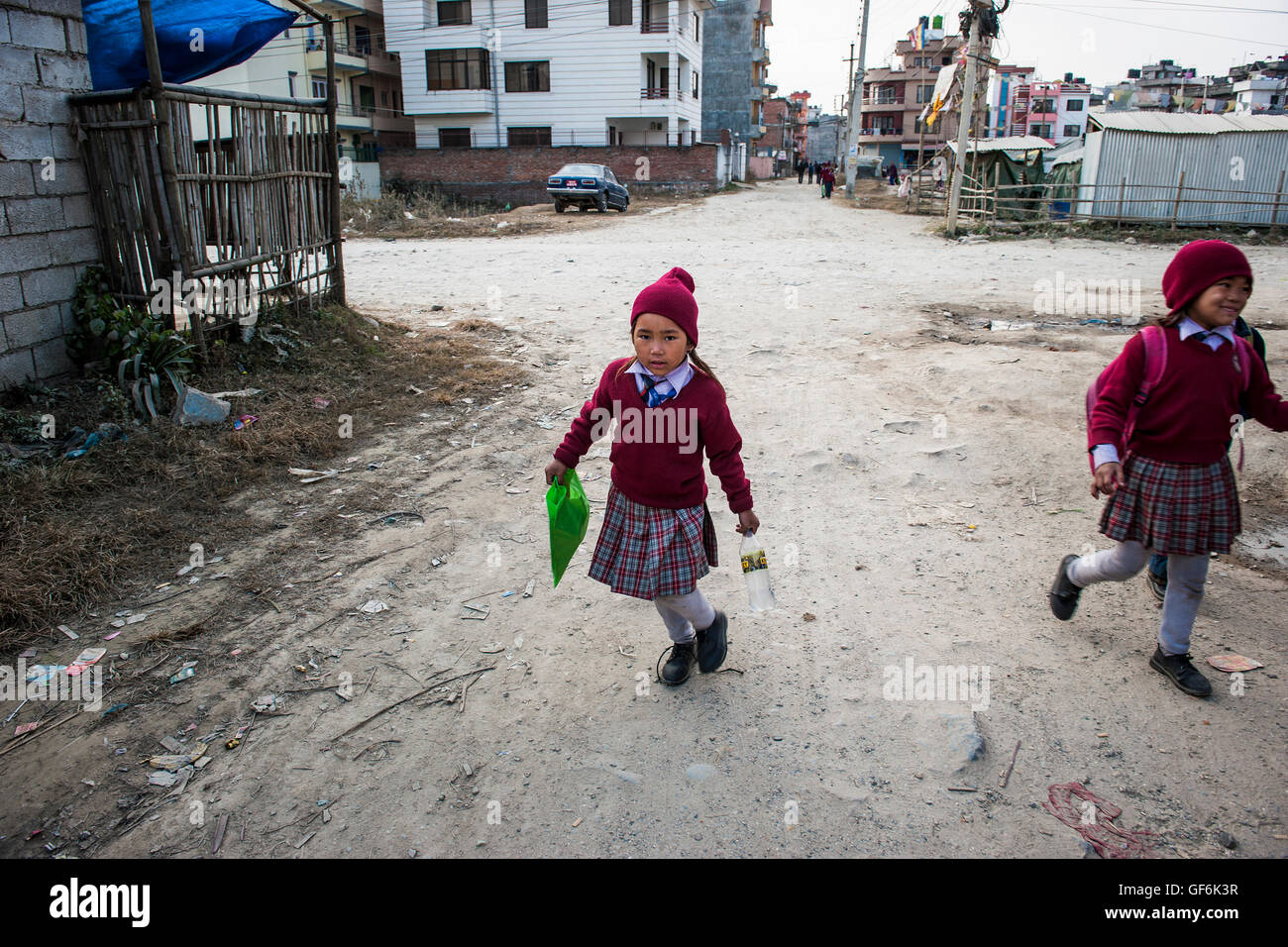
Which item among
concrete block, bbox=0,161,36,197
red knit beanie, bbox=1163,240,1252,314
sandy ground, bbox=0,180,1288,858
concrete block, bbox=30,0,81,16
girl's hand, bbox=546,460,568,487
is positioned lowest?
sandy ground, bbox=0,180,1288,858

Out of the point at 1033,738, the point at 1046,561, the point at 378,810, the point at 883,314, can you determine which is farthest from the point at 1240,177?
the point at 378,810

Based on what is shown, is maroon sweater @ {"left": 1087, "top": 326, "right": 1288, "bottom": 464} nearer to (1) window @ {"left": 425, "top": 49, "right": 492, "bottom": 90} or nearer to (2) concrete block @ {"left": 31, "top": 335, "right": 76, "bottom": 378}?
(2) concrete block @ {"left": 31, "top": 335, "right": 76, "bottom": 378}

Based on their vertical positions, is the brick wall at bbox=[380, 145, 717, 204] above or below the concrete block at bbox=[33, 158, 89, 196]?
above

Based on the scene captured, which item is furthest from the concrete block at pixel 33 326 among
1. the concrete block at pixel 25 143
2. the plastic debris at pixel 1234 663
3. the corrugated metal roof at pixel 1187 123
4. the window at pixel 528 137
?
the window at pixel 528 137

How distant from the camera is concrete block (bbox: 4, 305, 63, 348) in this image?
5.17 meters

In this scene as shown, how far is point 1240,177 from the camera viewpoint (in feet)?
63.7

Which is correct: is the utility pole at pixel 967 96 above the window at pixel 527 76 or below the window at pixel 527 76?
below

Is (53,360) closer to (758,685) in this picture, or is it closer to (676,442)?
(676,442)

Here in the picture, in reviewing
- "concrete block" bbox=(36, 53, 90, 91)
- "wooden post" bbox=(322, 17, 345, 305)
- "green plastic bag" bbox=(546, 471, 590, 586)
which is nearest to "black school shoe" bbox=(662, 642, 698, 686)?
"green plastic bag" bbox=(546, 471, 590, 586)

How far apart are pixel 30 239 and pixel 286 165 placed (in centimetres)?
233

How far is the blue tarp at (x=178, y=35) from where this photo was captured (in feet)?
18.9

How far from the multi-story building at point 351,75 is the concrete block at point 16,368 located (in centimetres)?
3040

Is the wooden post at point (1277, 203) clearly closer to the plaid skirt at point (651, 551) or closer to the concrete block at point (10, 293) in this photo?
the plaid skirt at point (651, 551)

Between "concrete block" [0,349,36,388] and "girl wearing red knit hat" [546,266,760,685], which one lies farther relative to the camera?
"concrete block" [0,349,36,388]
